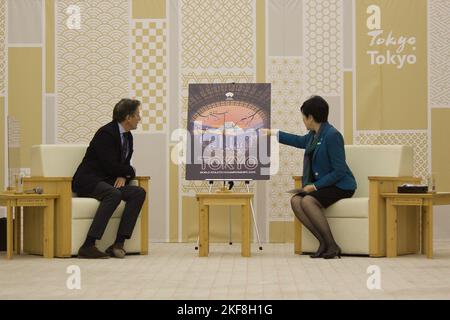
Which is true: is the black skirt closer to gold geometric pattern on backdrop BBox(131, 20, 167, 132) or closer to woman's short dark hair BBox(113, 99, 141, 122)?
woman's short dark hair BBox(113, 99, 141, 122)

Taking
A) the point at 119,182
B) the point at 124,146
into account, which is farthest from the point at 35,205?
the point at 124,146

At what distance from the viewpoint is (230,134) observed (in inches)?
307

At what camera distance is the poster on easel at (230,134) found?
7777 millimetres

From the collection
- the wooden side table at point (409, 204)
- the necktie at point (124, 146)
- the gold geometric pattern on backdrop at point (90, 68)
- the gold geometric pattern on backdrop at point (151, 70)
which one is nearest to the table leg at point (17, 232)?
the necktie at point (124, 146)

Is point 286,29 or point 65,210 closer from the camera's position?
point 65,210

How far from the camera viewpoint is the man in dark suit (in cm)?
673

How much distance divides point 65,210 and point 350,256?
88.3 inches

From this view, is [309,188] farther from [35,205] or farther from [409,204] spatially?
[35,205]

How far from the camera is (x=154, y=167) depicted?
334 inches

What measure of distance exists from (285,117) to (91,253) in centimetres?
264

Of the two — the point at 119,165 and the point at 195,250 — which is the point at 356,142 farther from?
the point at 119,165

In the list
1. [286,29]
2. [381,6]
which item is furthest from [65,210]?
[381,6]

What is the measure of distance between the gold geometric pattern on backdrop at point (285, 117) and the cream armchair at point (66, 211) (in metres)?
1.71

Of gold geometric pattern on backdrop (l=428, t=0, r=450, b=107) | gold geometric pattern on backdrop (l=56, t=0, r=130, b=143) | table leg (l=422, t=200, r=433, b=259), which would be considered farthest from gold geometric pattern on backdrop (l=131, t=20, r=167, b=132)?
table leg (l=422, t=200, r=433, b=259)
